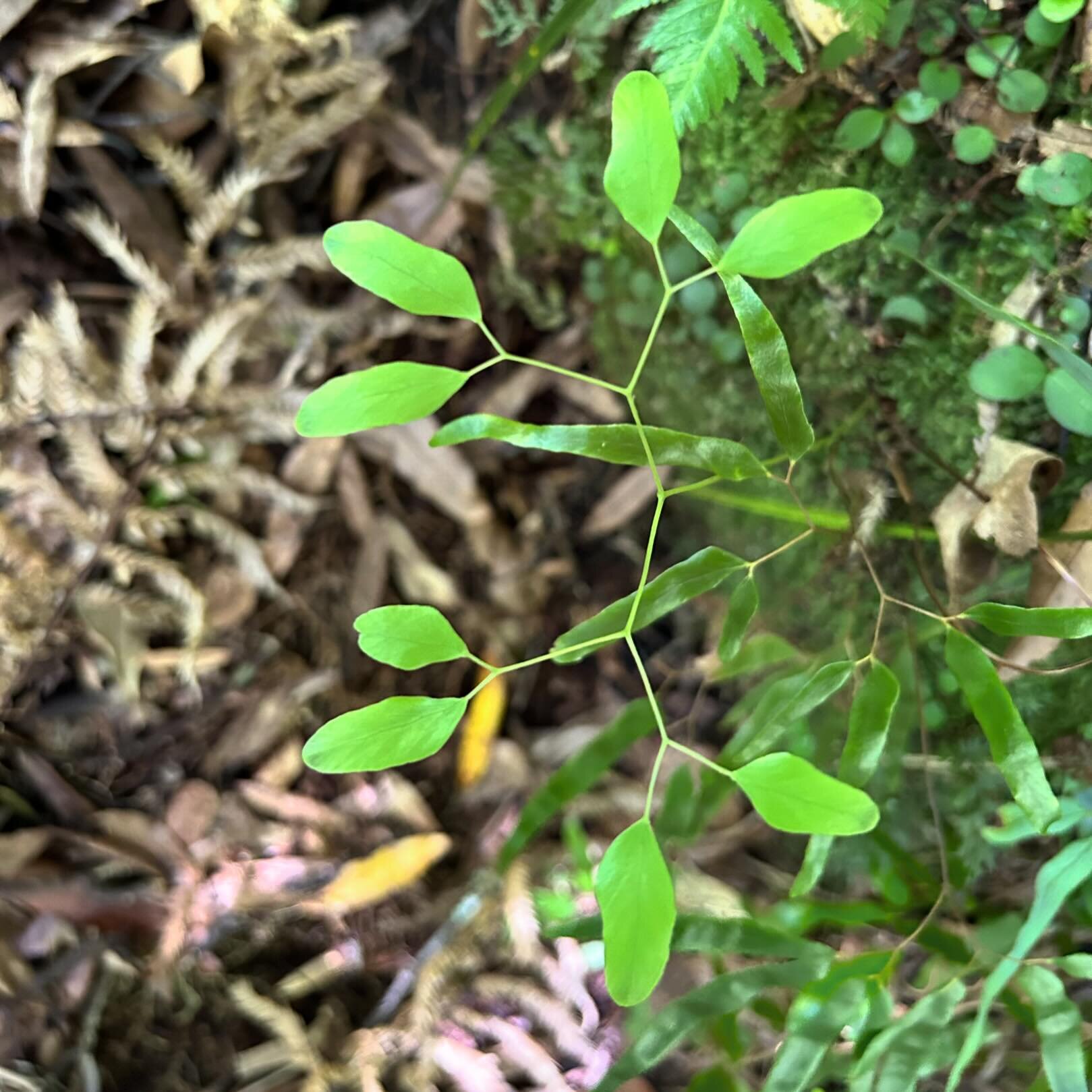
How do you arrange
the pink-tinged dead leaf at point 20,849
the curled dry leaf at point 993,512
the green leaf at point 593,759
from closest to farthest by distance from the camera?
the curled dry leaf at point 993,512 < the green leaf at point 593,759 < the pink-tinged dead leaf at point 20,849

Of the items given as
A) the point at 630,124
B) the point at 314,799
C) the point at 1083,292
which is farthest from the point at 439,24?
the point at 314,799

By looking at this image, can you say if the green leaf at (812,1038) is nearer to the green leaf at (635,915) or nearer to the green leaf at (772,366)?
the green leaf at (635,915)

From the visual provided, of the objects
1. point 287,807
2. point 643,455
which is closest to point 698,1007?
point 643,455

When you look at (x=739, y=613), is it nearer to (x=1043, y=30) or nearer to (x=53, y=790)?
(x=1043, y=30)

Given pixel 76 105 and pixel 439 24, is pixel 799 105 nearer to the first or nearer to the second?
pixel 439 24

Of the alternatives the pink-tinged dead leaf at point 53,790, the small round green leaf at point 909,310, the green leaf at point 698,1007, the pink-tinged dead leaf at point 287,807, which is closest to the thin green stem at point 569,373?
the small round green leaf at point 909,310
